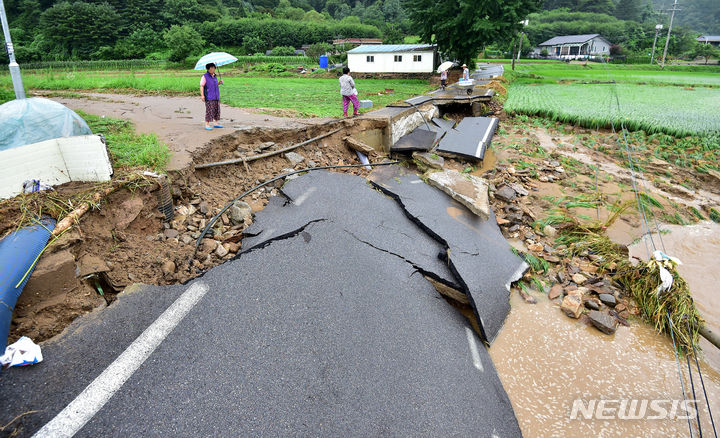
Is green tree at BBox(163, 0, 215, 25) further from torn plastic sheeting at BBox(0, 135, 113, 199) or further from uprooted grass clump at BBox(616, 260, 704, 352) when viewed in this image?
uprooted grass clump at BBox(616, 260, 704, 352)

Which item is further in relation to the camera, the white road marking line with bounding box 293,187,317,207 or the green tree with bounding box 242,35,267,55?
the green tree with bounding box 242,35,267,55

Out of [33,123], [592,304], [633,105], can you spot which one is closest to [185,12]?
[633,105]

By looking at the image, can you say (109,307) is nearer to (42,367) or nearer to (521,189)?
(42,367)

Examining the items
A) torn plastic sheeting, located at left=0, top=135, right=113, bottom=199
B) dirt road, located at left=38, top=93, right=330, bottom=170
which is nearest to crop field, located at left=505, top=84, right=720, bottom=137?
dirt road, located at left=38, top=93, right=330, bottom=170

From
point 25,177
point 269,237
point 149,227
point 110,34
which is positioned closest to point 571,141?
point 269,237

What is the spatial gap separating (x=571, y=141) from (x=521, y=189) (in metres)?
4.98

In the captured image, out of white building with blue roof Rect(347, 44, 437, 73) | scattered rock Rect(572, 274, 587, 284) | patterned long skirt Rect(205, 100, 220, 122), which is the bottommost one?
scattered rock Rect(572, 274, 587, 284)

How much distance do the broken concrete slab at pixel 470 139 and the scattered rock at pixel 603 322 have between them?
4478 mm

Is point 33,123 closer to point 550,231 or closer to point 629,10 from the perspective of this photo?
point 550,231

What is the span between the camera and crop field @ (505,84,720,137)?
417 inches

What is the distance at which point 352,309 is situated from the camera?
3.36 meters

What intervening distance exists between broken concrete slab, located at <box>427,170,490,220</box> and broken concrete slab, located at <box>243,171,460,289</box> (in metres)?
1.05

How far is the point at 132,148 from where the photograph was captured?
5242 mm

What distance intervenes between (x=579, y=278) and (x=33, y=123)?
272 inches
